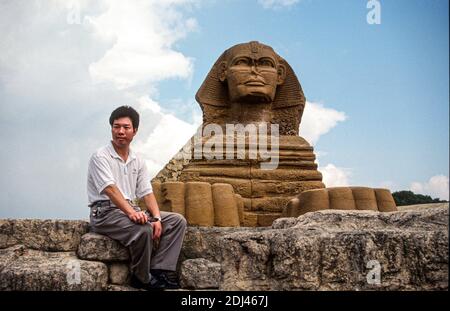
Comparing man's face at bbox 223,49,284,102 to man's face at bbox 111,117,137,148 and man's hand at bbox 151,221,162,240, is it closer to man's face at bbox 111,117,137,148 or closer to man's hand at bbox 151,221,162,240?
man's face at bbox 111,117,137,148

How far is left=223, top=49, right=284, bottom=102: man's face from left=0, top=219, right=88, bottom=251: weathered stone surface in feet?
19.0

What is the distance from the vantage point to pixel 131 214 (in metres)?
3.99

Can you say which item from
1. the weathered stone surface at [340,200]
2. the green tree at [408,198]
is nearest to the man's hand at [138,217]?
the weathered stone surface at [340,200]

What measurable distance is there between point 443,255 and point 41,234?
311 cm

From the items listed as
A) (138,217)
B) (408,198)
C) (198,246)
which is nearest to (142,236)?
(138,217)

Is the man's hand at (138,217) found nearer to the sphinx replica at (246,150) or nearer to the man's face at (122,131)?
the man's face at (122,131)

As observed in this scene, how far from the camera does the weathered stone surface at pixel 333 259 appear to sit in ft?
12.2

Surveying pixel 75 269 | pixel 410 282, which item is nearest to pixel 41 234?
pixel 75 269

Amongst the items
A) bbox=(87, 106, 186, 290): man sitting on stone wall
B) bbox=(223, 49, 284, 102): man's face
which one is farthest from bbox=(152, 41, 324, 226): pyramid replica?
bbox=(87, 106, 186, 290): man sitting on stone wall

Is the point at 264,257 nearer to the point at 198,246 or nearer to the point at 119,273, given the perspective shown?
the point at 198,246

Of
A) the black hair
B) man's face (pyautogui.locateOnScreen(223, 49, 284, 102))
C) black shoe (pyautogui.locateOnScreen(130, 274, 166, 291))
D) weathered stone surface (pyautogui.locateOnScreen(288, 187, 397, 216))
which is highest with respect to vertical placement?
man's face (pyautogui.locateOnScreen(223, 49, 284, 102))

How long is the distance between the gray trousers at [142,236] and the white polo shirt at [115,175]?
0.18m

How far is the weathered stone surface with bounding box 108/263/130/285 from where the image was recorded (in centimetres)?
412
